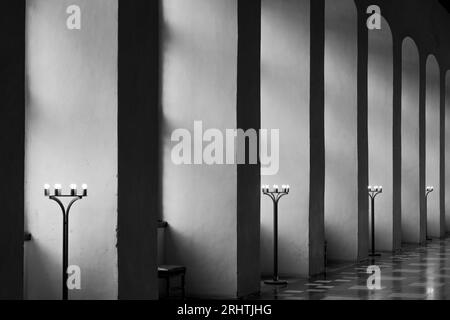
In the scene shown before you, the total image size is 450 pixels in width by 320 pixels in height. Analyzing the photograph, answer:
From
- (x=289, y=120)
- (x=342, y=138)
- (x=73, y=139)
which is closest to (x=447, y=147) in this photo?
(x=342, y=138)

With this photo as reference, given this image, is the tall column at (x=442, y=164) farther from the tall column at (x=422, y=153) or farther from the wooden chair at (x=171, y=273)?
the wooden chair at (x=171, y=273)

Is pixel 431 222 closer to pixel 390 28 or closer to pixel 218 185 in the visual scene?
Result: pixel 390 28

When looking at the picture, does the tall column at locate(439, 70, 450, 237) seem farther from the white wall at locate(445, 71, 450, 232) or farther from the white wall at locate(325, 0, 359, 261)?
the white wall at locate(325, 0, 359, 261)

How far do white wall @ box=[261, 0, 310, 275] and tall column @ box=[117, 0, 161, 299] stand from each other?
5650mm

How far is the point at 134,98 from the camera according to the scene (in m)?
9.63

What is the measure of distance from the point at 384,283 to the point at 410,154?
10.7 meters

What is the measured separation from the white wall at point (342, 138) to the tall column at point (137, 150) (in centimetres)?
911

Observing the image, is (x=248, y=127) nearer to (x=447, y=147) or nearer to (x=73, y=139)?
(x=73, y=139)

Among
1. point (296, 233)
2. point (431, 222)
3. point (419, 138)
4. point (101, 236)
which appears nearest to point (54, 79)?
point (101, 236)

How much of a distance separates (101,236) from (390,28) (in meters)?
14.2

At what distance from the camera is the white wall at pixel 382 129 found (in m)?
21.2

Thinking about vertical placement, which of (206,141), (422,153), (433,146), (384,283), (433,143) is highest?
(433,143)

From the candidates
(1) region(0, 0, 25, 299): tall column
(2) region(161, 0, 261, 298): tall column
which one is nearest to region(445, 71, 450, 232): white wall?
(2) region(161, 0, 261, 298): tall column

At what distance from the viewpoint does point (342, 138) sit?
18.5 metres
